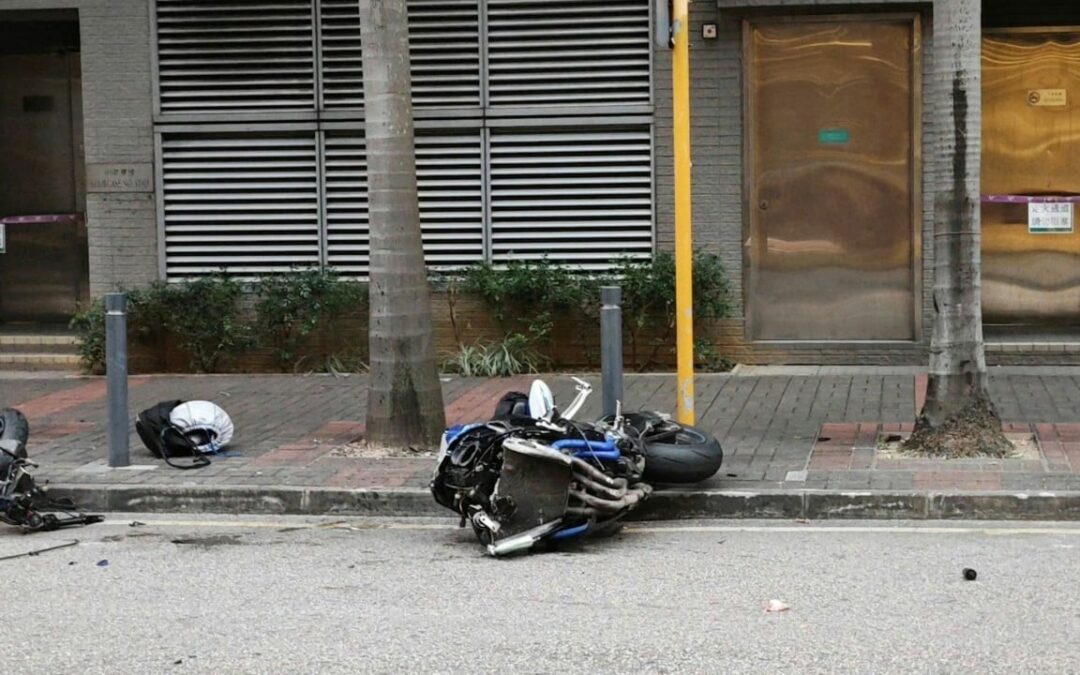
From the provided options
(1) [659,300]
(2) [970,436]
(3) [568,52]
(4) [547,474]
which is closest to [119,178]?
(3) [568,52]

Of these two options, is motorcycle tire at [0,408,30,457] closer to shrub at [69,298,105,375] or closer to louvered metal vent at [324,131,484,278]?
shrub at [69,298,105,375]

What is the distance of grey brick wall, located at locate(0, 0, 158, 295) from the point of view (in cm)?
1349

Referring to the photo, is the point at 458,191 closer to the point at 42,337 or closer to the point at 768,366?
the point at 768,366

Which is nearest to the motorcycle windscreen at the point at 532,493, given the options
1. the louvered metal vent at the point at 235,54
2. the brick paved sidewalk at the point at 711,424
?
the brick paved sidewalk at the point at 711,424

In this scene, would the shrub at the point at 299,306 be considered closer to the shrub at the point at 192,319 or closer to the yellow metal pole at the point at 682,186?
the shrub at the point at 192,319

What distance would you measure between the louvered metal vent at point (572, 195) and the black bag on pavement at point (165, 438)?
191 inches

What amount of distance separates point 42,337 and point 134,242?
154cm

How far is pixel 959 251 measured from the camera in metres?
8.44

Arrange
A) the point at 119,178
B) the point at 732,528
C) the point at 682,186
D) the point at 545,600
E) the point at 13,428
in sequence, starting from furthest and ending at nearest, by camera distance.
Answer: the point at 119,178 < the point at 682,186 < the point at 13,428 < the point at 732,528 < the point at 545,600

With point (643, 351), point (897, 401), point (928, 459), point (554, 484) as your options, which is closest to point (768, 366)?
point (643, 351)

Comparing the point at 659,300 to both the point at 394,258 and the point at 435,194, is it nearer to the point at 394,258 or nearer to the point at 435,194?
the point at 435,194

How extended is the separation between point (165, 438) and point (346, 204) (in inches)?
190

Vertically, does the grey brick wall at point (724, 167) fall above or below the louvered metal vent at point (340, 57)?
below

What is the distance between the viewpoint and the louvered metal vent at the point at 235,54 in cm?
1338
